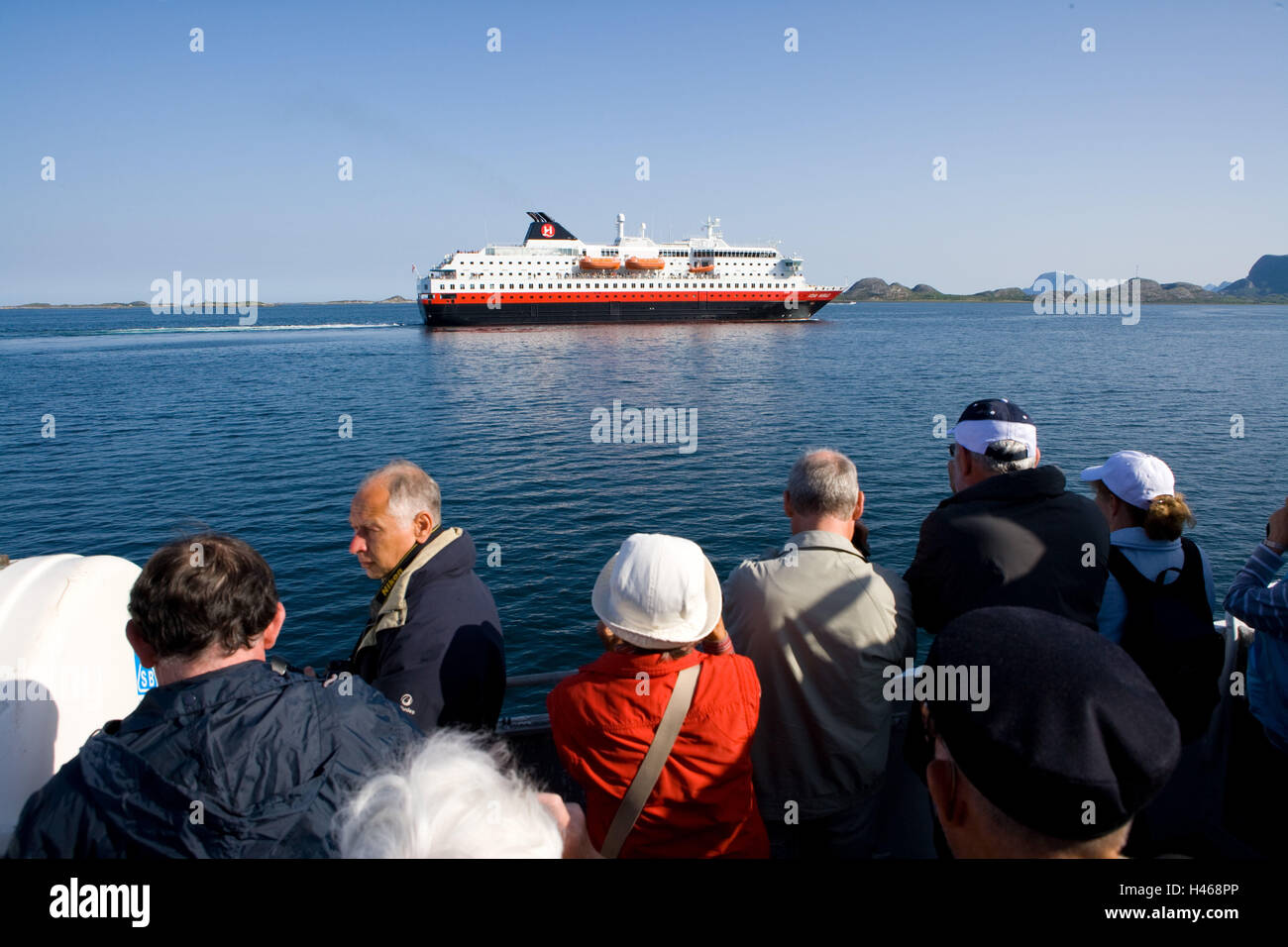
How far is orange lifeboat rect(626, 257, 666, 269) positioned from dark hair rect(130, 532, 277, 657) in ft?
240

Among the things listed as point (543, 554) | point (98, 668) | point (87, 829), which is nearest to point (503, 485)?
point (543, 554)

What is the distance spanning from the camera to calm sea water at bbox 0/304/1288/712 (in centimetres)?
1207

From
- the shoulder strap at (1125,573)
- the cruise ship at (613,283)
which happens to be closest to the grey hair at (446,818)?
the shoulder strap at (1125,573)

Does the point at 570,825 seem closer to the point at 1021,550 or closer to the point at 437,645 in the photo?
the point at 437,645

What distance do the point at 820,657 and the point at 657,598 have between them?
0.83 m

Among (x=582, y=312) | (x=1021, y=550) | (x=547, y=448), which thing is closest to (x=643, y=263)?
(x=582, y=312)

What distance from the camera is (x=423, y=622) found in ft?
8.49

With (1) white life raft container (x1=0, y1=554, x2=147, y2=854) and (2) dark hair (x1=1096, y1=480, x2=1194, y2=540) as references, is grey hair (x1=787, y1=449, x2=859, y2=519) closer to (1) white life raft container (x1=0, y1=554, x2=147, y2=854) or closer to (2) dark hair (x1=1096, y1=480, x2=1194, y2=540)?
(2) dark hair (x1=1096, y1=480, x2=1194, y2=540)

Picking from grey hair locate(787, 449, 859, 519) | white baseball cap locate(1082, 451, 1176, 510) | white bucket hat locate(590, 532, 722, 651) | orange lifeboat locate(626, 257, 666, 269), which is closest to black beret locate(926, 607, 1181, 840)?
white bucket hat locate(590, 532, 722, 651)

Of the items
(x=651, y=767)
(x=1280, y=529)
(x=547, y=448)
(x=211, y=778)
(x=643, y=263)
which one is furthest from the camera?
(x=643, y=263)
